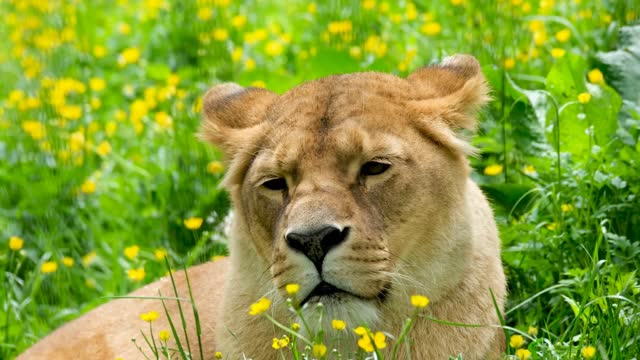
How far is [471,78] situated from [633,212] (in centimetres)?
96

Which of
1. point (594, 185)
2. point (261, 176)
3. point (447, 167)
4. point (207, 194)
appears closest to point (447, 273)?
point (447, 167)

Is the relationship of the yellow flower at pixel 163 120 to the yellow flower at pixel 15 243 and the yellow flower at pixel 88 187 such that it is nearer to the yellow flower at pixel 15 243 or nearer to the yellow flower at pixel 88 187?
the yellow flower at pixel 88 187

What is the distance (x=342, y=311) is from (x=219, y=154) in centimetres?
161

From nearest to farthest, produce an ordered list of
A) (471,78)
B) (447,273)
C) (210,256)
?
1. (447,273)
2. (471,78)
3. (210,256)

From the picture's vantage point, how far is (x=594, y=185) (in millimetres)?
4434

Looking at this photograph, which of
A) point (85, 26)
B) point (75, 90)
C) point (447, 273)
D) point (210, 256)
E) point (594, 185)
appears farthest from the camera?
point (85, 26)

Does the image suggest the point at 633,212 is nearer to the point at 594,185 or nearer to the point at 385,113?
the point at 594,185

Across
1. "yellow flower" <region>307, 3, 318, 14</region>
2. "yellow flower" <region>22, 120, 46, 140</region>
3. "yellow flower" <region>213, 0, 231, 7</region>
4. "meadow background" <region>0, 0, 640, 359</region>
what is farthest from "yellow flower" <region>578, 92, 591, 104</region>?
"yellow flower" <region>213, 0, 231, 7</region>

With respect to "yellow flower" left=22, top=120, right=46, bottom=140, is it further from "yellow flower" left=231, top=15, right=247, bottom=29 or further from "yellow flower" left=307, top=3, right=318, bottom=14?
"yellow flower" left=307, top=3, right=318, bottom=14

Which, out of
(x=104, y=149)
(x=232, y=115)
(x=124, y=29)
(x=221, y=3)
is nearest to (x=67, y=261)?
(x=104, y=149)

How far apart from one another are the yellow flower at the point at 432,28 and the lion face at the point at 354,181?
104 inches

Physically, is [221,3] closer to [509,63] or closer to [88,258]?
[509,63]

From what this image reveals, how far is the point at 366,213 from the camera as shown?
354 cm

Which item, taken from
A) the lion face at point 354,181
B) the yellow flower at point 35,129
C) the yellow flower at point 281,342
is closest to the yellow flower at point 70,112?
the yellow flower at point 35,129
